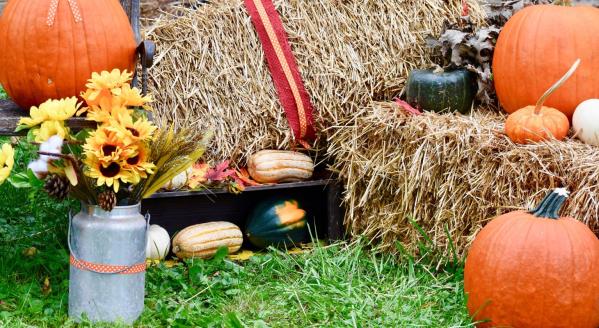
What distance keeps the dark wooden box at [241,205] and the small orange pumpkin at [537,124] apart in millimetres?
1012

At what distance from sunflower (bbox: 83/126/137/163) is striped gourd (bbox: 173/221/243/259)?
925 millimetres

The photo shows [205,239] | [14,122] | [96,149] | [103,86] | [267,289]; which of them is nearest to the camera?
[96,149]

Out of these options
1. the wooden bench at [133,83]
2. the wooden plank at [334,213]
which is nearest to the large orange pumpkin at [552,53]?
the wooden plank at [334,213]

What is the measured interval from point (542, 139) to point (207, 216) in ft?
5.15

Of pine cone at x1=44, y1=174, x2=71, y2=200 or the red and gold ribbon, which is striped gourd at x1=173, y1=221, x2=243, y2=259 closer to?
the red and gold ribbon

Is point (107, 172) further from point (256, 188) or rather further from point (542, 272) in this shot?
point (542, 272)

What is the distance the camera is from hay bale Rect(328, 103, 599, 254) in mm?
3275

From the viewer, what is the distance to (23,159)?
504cm

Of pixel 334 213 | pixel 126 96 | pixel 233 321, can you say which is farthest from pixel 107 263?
pixel 334 213

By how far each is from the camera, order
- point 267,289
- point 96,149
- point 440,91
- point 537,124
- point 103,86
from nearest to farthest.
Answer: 1. point 96,149
2. point 103,86
3. point 537,124
4. point 267,289
5. point 440,91

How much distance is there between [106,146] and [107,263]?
45 centimetres

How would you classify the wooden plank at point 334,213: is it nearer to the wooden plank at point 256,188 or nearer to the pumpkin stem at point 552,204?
the wooden plank at point 256,188

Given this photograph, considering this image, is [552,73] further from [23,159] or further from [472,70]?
[23,159]

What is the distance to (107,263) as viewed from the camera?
10.2ft
